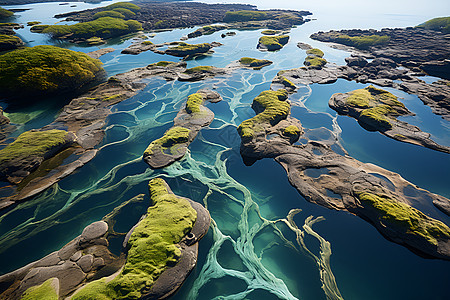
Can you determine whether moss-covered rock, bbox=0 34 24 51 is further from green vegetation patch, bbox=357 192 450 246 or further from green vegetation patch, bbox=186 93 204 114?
green vegetation patch, bbox=357 192 450 246

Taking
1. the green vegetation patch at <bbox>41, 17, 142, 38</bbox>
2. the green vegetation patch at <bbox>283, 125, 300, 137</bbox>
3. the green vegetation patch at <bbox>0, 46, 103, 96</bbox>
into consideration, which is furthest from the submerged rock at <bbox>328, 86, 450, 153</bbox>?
the green vegetation patch at <bbox>41, 17, 142, 38</bbox>

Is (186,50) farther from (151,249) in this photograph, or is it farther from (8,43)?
(151,249)

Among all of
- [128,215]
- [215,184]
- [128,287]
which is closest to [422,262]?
[215,184]

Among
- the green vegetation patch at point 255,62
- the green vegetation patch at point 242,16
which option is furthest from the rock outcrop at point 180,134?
the green vegetation patch at point 242,16

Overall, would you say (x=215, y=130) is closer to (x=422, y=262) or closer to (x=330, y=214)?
(x=330, y=214)

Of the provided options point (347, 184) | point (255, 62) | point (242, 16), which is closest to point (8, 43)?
point (255, 62)

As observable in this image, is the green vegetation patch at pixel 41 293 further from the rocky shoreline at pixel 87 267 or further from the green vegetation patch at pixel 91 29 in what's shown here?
the green vegetation patch at pixel 91 29
